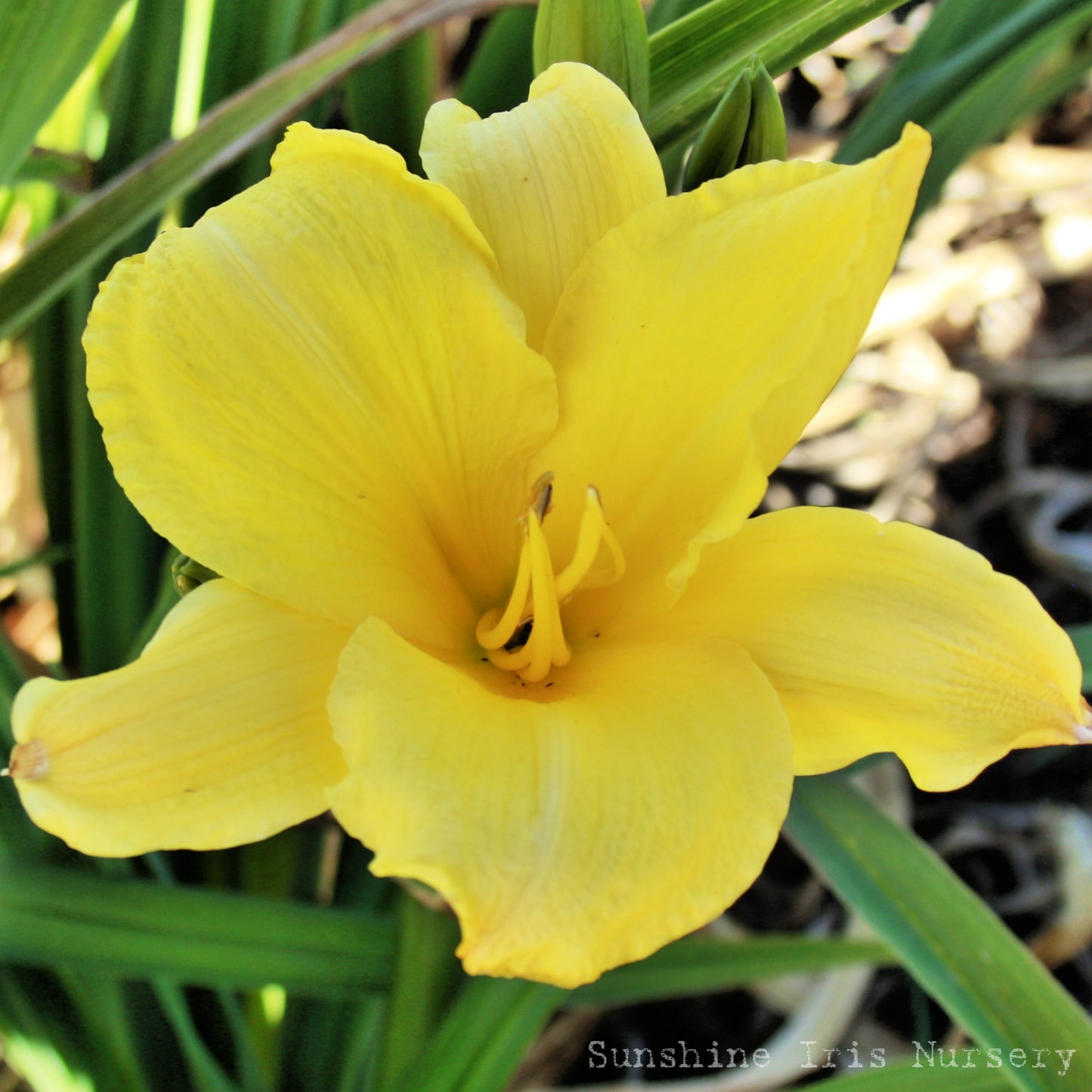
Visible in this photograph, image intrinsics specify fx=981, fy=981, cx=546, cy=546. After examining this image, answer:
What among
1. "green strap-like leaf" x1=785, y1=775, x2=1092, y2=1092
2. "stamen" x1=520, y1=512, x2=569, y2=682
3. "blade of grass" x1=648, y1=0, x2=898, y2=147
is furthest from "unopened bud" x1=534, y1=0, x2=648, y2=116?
"green strap-like leaf" x1=785, y1=775, x2=1092, y2=1092

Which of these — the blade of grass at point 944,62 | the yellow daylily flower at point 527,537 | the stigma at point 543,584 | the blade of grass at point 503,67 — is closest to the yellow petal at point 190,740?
the yellow daylily flower at point 527,537

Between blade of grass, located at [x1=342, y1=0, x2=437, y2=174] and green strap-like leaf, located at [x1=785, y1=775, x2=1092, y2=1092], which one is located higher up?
blade of grass, located at [x1=342, y1=0, x2=437, y2=174]

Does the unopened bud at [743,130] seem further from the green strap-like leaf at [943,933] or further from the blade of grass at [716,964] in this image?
the blade of grass at [716,964]

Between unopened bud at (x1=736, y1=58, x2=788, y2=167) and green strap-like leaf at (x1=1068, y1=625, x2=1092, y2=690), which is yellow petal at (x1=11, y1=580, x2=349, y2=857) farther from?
green strap-like leaf at (x1=1068, y1=625, x2=1092, y2=690)

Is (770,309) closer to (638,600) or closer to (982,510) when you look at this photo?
(638,600)

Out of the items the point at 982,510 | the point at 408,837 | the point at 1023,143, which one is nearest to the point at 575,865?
the point at 408,837

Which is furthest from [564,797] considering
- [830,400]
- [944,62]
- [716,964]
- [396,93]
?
[830,400]
